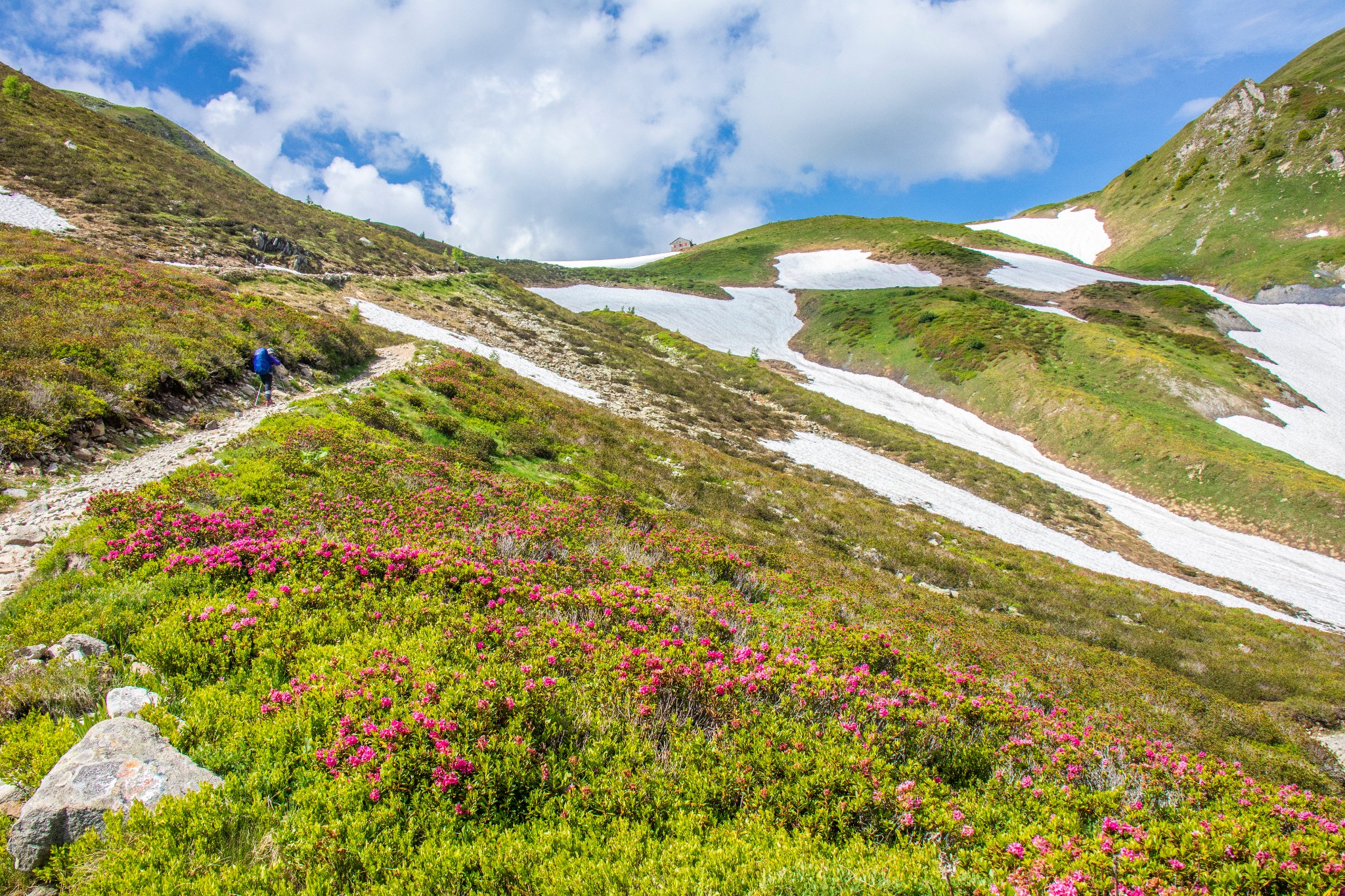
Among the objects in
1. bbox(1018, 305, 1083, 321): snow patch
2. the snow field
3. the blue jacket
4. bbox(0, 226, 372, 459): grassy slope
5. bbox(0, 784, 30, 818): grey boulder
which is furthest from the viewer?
bbox(1018, 305, 1083, 321): snow patch

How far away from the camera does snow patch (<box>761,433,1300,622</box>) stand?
79.0ft

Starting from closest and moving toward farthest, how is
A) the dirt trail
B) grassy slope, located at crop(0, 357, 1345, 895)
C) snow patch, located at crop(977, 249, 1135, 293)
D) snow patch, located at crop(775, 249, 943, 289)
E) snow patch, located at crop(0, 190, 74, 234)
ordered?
grassy slope, located at crop(0, 357, 1345, 895) < the dirt trail < snow patch, located at crop(0, 190, 74, 234) < snow patch, located at crop(977, 249, 1135, 293) < snow patch, located at crop(775, 249, 943, 289)

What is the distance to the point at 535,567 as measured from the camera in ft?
26.5

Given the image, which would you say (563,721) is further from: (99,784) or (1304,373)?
(1304,373)

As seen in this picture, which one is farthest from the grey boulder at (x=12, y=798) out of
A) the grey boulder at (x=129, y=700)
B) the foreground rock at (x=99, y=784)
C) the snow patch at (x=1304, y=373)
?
the snow patch at (x=1304, y=373)

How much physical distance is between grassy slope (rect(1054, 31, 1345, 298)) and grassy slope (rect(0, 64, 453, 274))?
122 meters

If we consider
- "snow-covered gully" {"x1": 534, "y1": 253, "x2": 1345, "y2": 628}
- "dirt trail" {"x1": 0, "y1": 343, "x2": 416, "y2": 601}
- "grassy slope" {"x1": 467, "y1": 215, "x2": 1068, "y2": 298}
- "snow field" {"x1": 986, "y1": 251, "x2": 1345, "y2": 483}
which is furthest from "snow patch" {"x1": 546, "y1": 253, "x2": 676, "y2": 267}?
"dirt trail" {"x1": 0, "y1": 343, "x2": 416, "y2": 601}

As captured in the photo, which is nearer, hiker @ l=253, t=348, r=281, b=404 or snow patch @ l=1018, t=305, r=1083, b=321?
hiker @ l=253, t=348, r=281, b=404

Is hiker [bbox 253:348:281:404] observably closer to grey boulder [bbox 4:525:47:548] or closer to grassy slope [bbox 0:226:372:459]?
grassy slope [bbox 0:226:372:459]

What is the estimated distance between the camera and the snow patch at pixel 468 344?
29.9 metres

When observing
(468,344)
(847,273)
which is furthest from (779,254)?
(468,344)

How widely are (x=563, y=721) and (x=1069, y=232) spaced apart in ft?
567

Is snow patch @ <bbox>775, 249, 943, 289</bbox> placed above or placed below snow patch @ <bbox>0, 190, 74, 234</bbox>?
above

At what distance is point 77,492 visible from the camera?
26.9 feet
